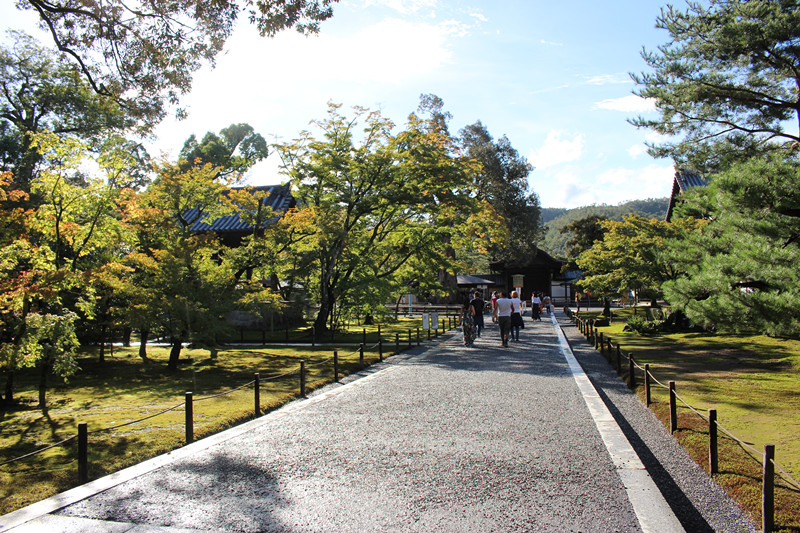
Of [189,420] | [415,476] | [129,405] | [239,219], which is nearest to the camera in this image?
[415,476]

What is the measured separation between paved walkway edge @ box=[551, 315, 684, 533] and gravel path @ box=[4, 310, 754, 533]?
0.35 ft

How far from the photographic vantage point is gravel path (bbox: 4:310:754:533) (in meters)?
4.35

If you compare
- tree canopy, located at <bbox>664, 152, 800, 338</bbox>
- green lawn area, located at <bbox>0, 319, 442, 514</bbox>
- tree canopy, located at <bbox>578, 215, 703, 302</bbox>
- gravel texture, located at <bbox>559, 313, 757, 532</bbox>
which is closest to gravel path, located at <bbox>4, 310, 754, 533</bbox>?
gravel texture, located at <bbox>559, 313, 757, 532</bbox>

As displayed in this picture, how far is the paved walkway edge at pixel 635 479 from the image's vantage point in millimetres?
4207

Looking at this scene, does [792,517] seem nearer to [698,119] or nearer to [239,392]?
[239,392]

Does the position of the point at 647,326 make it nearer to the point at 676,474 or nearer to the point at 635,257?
the point at 635,257

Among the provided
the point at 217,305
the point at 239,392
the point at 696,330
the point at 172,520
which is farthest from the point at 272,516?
the point at 696,330

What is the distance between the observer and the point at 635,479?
5.14 metres

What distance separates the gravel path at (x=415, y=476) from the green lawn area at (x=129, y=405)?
805 mm

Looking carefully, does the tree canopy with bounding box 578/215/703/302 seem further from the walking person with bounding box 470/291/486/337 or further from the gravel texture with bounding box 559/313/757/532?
the gravel texture with bounding box 559/313/757/532

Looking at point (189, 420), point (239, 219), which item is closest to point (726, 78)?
point (189, 420)

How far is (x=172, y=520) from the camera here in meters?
4.43

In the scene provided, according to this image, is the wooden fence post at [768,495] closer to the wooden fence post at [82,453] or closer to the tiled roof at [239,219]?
the wooden fence post at [82,453]

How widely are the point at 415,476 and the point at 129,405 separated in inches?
281
